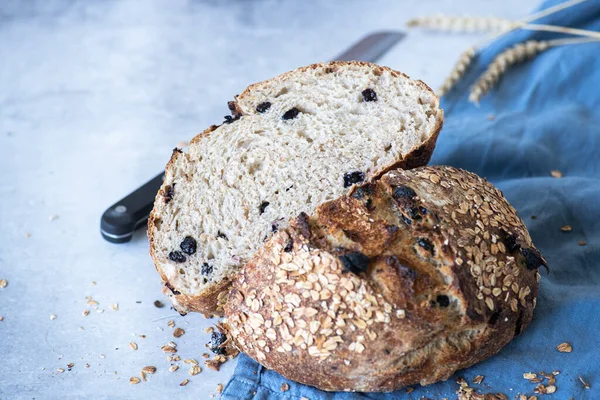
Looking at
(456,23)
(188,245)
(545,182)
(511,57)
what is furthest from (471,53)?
(188,245)

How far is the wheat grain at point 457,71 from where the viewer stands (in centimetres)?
360

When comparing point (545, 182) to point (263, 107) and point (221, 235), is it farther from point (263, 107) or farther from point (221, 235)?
point (221, 235)

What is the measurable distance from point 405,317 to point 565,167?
1.66 metres

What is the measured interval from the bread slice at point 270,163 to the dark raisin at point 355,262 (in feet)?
1.29

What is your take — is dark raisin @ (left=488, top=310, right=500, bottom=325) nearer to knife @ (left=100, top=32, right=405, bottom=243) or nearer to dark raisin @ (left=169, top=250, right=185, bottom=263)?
dark raisin @ (left=169, top=250, right=185, bottom=263)

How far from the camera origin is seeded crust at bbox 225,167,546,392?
1.92 meters

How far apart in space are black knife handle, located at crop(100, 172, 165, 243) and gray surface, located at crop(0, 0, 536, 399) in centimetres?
5

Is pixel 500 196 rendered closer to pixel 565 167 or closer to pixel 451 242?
pixel 451 242

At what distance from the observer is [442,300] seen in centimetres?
193

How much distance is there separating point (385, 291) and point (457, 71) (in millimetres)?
2124

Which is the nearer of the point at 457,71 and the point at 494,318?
the point at 494,318

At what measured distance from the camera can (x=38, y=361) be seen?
91.7 inches

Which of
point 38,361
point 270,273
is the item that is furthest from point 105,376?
point 270,273

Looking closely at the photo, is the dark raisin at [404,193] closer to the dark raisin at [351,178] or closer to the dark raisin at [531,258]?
the dark raisin at [351,178]
